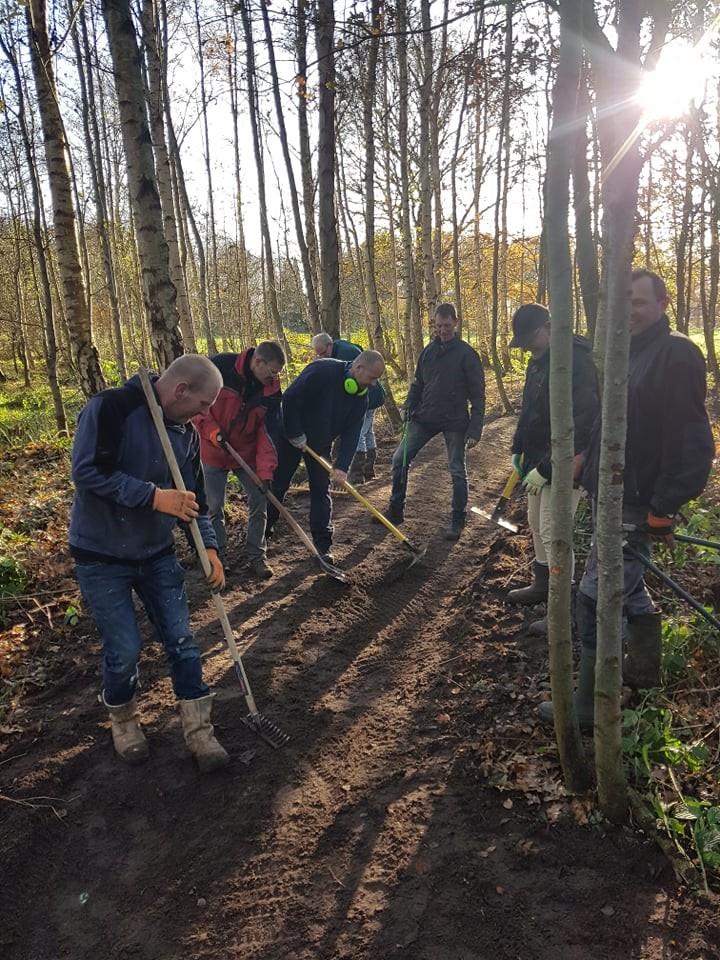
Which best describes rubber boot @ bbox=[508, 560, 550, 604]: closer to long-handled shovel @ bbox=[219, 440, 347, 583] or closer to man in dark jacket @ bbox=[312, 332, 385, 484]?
long-handled shovel @ bbox=[219, 440, 347, 583]

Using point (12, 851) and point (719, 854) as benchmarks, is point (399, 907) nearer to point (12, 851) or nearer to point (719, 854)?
point (719, 854)

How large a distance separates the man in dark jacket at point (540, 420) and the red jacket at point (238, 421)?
2219 millimetres

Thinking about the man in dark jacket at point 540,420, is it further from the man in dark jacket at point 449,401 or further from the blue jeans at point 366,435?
the blue jeans at point 366,435

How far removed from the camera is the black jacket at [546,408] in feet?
13.4

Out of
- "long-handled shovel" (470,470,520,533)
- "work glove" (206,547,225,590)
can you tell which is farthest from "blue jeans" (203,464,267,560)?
"long-handled shovel" (470,470,520,533)

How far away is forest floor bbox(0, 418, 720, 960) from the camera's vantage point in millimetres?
2342

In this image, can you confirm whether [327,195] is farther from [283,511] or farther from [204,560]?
[204,560]

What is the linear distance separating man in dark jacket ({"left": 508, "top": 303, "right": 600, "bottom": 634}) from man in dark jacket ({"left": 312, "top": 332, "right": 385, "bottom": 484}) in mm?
2228

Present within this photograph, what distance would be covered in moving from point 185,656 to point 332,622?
5.71 ft

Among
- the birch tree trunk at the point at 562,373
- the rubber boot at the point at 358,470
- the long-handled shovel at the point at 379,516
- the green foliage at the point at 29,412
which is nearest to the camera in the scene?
the birch tree trunk at the point at 562,373

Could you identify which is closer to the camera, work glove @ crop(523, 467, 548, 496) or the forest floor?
the forest floor

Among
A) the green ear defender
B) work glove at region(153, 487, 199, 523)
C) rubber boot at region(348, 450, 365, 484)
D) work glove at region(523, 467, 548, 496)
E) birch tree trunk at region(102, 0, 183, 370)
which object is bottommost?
rubber boot at region(348, 450, 365, 484)

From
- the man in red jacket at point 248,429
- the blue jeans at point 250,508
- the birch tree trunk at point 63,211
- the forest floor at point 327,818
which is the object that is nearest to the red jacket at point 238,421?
the man in red jacket at point 248,429

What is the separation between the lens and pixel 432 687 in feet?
13.1
